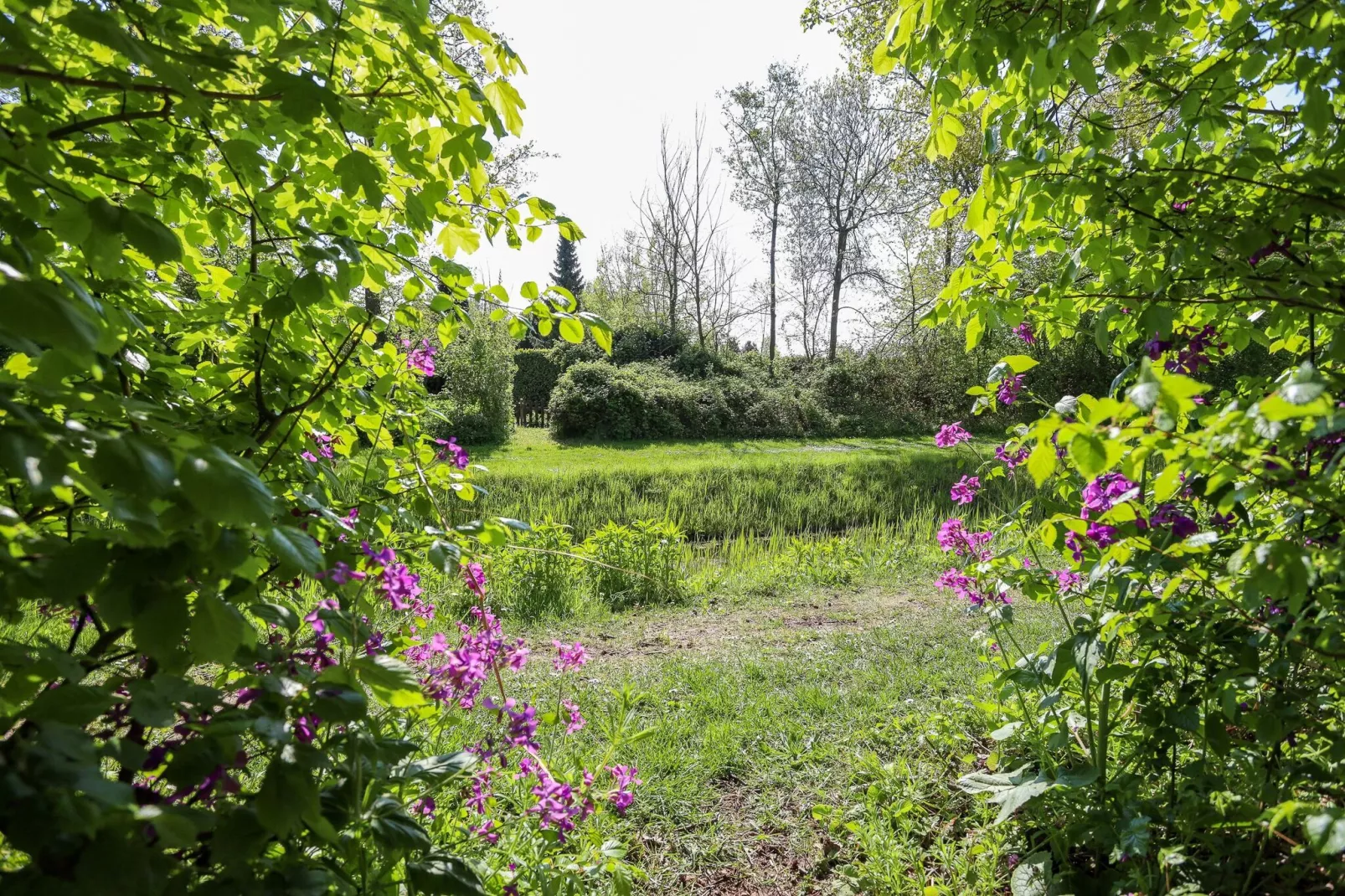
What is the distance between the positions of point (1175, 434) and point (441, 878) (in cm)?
124

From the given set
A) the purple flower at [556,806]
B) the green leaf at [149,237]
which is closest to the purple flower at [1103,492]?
the purple flower at [556,806]

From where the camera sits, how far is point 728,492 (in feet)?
26.3

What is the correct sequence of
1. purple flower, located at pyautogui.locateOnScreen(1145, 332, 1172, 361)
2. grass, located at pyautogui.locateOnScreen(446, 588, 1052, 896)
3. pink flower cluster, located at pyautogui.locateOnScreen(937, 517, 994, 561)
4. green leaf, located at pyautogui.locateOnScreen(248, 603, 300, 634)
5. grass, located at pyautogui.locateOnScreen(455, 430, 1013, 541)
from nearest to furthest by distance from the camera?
green leaf, located at pyautogui.locateOnScreen(248, 603, 300, 634) < purple flower, located at pyautogui.locateOnScreen(1145, 332, 1172, 361) < grass, located at pyautogui.locateOnScreen(446, 588, 1052, 896) < pink flower cluster, located at pyautogui.locateOnScreen(937, 517, 994, 561) < grass, located at pyautogui.locateOnScreen(455, 430, 1013, 541)

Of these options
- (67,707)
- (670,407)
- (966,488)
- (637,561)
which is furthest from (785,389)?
(67,707)

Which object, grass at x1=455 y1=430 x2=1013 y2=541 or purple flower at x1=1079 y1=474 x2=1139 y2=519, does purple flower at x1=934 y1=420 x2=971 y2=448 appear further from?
grass at x1=455 y1=430 x2=1013 y2=541

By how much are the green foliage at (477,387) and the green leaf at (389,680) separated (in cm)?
1342

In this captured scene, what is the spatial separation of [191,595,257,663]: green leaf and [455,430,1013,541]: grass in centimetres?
477

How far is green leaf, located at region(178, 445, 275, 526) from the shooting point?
62 centimetres

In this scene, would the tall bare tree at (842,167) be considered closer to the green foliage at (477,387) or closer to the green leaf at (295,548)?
the green foliage at (477,387)

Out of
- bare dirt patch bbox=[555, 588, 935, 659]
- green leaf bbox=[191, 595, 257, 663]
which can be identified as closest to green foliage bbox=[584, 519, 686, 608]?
bare dirt patch bbox=[555, 588, 935, 659]

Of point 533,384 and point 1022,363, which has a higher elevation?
point 533,384

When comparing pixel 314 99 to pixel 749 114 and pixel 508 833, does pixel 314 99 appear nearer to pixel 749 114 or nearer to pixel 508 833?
pixel 508 833

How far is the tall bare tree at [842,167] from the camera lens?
68.5ft

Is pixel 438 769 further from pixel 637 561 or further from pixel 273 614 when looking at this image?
pixel 637 561
